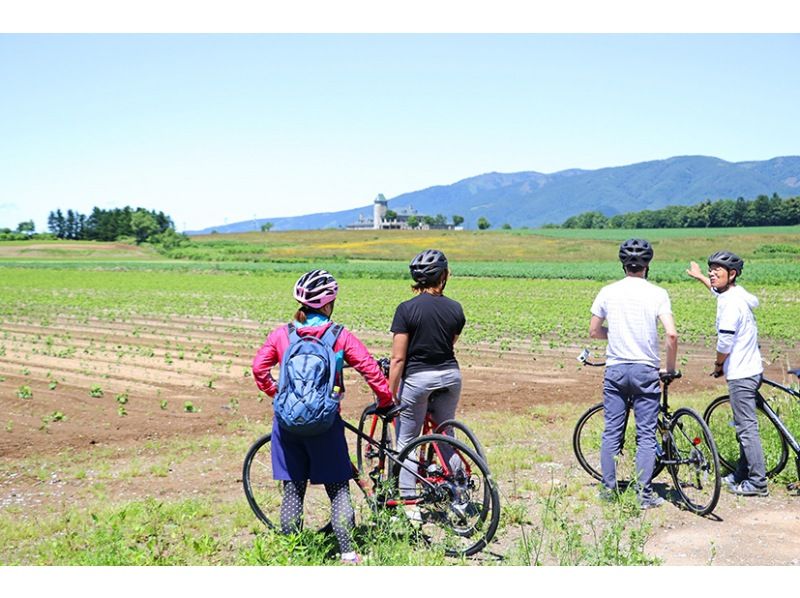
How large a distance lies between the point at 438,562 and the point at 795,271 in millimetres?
51004

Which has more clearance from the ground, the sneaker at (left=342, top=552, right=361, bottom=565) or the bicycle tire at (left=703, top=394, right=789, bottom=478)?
→ the sneaker at (left=342, top=552, right=361, bottom=565)

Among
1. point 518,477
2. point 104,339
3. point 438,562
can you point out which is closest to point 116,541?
point 438,562

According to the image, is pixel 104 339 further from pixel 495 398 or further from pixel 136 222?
pixel 136 222

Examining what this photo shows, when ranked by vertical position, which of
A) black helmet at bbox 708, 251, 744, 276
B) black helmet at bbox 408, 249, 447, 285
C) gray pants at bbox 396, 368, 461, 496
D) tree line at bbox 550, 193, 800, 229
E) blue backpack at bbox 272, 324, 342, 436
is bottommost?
gray pants at bbox 396, 368, 461, 496

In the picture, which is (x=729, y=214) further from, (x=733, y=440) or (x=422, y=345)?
(x=422, y=345)

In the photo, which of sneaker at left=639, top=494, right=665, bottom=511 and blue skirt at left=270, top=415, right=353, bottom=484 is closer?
blue skirt at left=270, top=415, right=353, bottom=484

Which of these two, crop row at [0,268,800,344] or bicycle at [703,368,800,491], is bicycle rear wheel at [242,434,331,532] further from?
crop row at [0,268,800,344]

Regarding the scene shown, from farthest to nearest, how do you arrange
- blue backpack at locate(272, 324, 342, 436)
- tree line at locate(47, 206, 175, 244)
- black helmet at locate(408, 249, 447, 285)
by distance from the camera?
tree line at locate(47, 206, 175, 244) → black helmet at locate(408, 249, 447, 285) → blue backpack at locate(272, 324, 342, 436)

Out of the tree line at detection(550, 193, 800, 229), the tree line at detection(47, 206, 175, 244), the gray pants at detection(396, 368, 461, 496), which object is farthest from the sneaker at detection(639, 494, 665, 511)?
the tree line at detection(47, 206, 175, 244)

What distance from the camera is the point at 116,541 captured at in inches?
190

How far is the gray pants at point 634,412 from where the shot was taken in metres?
5.84

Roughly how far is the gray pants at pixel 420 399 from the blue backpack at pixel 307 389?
972 millimetres

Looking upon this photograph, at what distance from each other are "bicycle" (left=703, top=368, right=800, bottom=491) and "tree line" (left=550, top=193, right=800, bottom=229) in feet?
380

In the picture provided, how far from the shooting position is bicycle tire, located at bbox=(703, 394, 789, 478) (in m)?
6.73
